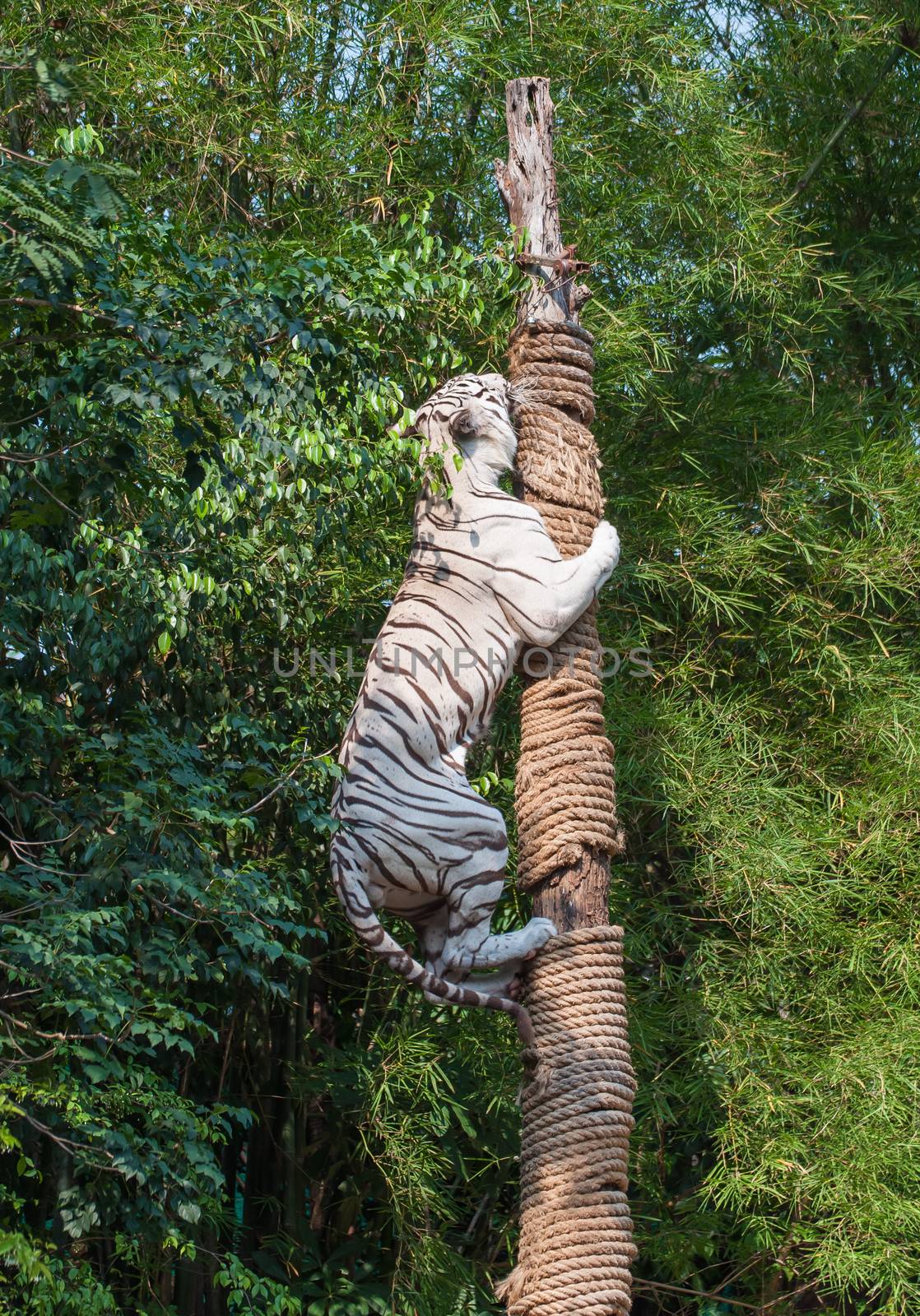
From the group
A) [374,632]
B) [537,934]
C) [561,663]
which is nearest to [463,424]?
[561,663]

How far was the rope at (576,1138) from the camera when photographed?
2664 mm

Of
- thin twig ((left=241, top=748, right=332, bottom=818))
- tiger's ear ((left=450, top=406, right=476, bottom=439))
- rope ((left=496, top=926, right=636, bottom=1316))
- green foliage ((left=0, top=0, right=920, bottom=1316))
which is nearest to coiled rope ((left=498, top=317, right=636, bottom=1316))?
rope ((left=496, top=926, right=636, bottom=1316))

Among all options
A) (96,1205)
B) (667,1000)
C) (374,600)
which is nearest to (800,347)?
(374,600)

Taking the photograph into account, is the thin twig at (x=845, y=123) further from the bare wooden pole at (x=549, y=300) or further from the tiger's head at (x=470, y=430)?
the tiger's head at (x=470, y=430)

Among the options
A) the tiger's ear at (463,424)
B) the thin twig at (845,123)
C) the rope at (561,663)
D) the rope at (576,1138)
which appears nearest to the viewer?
the rope at (576,1138)

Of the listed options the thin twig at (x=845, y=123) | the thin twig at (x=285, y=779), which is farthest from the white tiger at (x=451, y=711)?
the thin twig at (x=845, y=123)

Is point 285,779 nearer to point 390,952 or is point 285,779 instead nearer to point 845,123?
point 390,952

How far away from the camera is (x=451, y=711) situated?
2869mm

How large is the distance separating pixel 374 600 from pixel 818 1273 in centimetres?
214

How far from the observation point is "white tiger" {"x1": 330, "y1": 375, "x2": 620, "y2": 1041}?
2.77 metres

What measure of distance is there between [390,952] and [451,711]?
0.46 metres

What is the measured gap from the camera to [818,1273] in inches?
163

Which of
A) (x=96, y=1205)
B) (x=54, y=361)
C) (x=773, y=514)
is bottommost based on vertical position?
(x=96, y=1205)

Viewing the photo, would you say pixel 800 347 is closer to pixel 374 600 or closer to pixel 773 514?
pixel 773 514
